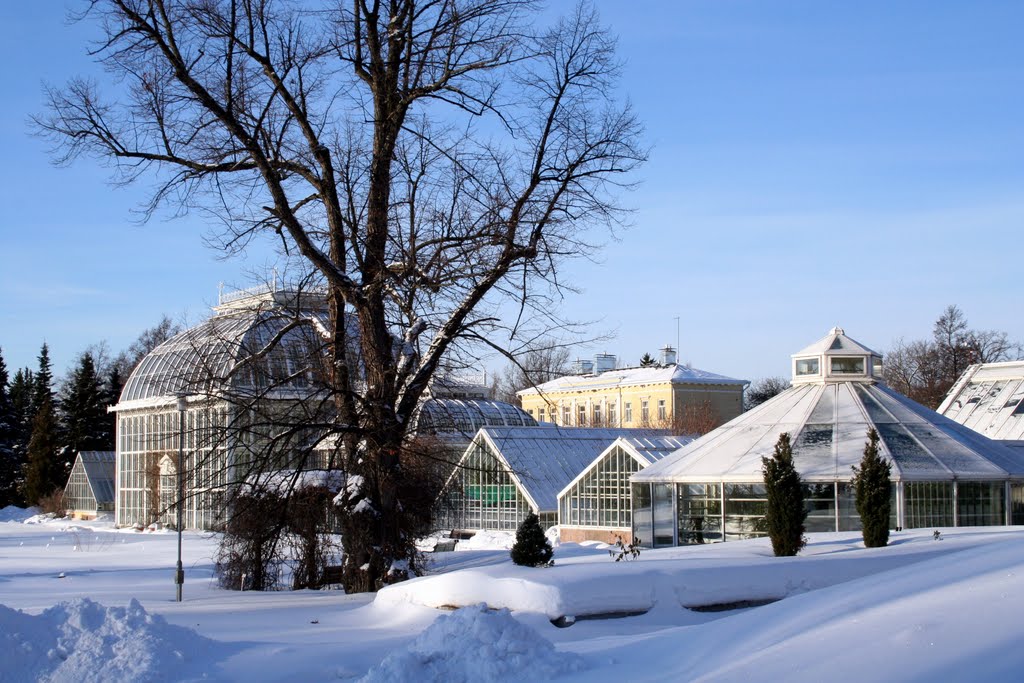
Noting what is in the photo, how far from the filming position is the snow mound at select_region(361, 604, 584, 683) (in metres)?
8.28

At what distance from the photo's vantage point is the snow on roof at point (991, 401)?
4216 cm

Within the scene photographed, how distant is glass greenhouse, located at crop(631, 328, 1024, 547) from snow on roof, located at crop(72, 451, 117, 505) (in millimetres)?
37752

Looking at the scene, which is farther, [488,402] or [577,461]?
[488,402]

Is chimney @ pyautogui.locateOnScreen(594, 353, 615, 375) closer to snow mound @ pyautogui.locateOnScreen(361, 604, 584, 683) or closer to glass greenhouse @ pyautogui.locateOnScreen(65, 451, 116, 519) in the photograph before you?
glass greenhouse @ pyautogui.locateOnScreen(65, 451, 116, 519)

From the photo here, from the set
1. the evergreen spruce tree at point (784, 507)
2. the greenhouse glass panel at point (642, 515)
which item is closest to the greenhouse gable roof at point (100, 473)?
the greenhouse glass panel at point (642, 515)

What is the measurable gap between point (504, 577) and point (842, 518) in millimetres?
14168

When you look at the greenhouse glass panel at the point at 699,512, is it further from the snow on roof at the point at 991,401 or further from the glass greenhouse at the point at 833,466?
the snow on roof at the point at 991,401

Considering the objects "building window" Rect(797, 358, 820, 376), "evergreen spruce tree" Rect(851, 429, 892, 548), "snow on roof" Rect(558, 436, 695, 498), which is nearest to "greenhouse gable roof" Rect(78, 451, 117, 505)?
"snow on roof" Rect(558, 436, 695, 498)

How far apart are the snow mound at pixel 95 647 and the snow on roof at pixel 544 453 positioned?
2515cm

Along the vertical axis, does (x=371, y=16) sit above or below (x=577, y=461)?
above

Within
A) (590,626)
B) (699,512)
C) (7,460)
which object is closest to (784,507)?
(590,626)

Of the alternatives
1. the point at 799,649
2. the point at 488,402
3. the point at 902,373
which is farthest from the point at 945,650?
the point at 902,373

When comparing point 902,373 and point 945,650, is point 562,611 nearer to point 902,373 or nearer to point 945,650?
point 945,650

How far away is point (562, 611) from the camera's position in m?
11.9
